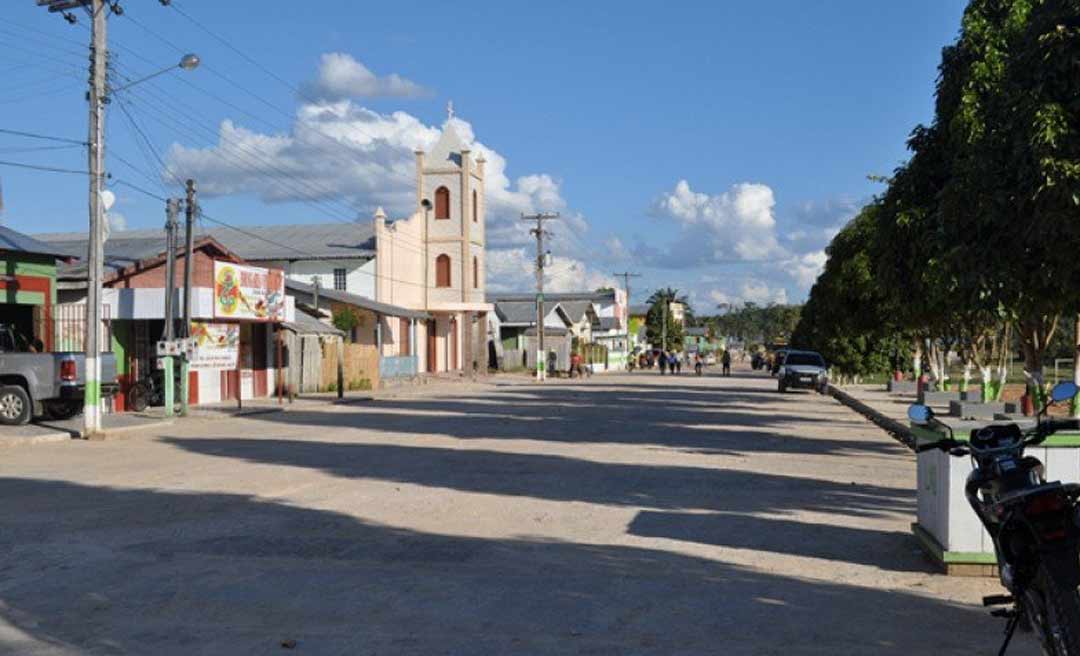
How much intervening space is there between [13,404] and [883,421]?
1942 cm

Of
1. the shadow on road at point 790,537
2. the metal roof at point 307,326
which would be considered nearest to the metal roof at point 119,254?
the metal roof at point 307,326

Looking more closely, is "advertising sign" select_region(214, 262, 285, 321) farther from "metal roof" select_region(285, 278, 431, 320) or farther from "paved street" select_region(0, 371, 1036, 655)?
"paved street" select_region(0, 371, 1036, 655)

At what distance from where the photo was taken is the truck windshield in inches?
1795

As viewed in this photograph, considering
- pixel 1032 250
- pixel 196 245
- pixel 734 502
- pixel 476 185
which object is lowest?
pixel 734 502

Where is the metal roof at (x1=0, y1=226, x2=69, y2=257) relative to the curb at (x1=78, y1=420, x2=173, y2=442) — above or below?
above

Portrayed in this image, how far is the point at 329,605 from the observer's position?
24.3 feet

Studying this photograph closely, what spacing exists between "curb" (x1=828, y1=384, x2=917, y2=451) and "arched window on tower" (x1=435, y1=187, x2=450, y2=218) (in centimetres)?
2959

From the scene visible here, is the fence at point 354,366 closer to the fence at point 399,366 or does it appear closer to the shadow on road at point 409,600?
the fence at point 399,366

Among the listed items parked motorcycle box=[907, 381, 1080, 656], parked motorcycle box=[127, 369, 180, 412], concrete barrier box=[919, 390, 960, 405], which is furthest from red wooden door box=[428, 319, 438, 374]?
parked motorcycle box=[907, 381, 1080, 656]

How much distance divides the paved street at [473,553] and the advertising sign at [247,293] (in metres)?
11.5

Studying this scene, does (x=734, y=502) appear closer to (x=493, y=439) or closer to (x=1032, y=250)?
(x=1032, y=250)

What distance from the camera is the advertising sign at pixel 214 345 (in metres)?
28.1

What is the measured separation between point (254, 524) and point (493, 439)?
33.6 feet

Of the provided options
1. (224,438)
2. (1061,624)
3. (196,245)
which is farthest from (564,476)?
(196,245)
